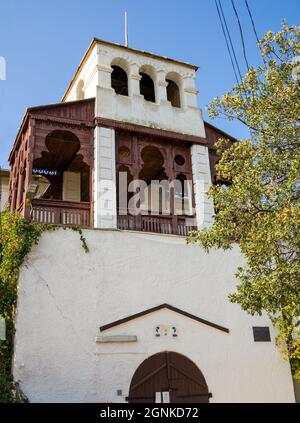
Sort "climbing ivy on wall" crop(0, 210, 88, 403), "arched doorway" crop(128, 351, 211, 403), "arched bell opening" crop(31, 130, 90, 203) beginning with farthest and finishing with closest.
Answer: "arched bell opening" crop(31, 130, 90, 203), "arched doorway" crop(128, 351, 211, 403), "climbing ivy on wall" crop(0, 210, 88, 403)

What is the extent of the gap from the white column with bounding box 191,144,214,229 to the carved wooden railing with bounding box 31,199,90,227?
3653mm

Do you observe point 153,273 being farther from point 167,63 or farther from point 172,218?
point 167,63

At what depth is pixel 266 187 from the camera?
9164mm

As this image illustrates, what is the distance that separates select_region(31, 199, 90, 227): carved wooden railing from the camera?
504 inches

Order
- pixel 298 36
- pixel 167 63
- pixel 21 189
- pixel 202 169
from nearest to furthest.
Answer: pixel 298 36, pixel 21 189, pixel 202 169, pixel 167 63

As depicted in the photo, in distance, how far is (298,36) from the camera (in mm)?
9633

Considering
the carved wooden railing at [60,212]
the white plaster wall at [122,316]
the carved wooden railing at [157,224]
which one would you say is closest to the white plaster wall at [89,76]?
the carved wooden railing at [60,212]

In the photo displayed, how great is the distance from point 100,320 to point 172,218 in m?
4.08

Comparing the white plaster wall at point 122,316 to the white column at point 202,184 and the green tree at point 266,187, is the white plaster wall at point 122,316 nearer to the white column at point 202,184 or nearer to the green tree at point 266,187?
the white column at point 202,184

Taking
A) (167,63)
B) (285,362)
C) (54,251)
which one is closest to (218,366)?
(285,362)

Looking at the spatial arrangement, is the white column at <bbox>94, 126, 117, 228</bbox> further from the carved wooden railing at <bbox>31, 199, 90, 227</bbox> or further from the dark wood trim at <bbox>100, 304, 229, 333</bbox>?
the dark wood trim at <bbox>100, 304, 229, 333</bbox>

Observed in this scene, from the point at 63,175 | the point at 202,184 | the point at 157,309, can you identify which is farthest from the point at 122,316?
the point at 63,175

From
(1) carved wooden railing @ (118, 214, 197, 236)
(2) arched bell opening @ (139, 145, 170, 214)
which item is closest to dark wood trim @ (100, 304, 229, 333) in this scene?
(1) carved wooden railing @ (118, 214, 197, 236)

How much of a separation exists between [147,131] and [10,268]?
630cm
